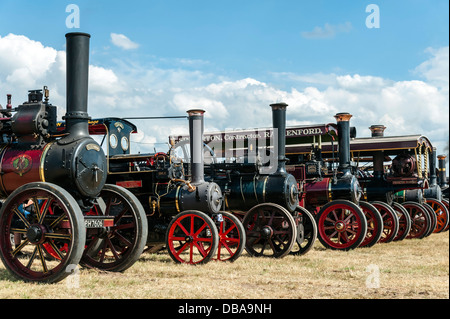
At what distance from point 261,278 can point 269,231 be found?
6.95 ft

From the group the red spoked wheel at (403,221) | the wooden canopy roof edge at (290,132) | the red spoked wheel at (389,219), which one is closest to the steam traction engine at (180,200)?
the wooden canopy roof edge at (290,132)

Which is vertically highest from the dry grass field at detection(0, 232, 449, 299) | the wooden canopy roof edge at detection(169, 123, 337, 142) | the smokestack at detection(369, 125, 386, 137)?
the smokestack at detection(369, 125, 386, 137)

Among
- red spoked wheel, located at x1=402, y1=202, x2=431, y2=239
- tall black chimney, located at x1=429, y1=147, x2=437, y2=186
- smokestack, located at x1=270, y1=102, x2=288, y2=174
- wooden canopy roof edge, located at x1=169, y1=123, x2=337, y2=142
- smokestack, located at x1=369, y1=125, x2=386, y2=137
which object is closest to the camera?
smokestack, located at x1=270, y1=102, x2=288, y2=174

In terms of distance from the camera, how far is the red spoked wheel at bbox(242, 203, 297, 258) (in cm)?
763

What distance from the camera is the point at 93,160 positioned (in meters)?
5.34

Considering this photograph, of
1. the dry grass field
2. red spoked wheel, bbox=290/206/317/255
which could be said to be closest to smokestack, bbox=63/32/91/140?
the dry grass field

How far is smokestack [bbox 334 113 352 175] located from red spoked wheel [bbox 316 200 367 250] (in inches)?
42.3

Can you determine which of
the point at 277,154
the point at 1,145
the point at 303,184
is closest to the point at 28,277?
the point at 1,145

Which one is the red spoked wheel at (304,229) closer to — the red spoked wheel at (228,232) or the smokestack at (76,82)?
the red spoked wheel at (228,232)

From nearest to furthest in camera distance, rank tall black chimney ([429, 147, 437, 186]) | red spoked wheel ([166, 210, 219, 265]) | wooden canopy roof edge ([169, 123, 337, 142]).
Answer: red spoked wheel ([166, 210, 219, 265]) → wooden canopy roof edge ([169, 123, 337, 142]) → tall black chimney ([429, 147, 437, 186])

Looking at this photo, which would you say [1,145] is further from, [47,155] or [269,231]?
[269,231]
